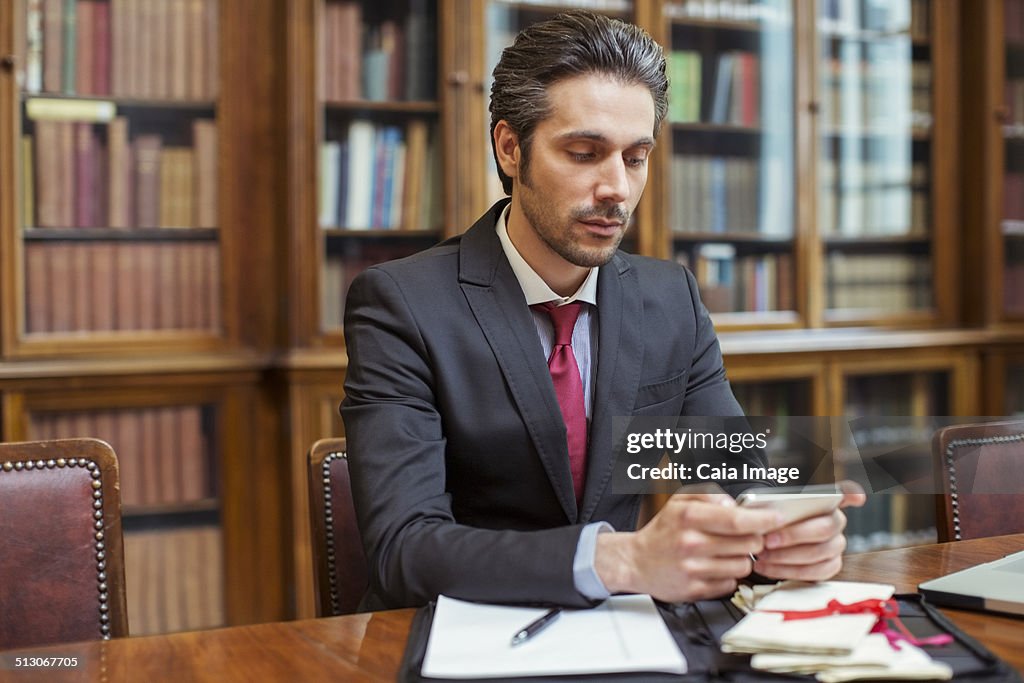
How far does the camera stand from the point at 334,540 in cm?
152

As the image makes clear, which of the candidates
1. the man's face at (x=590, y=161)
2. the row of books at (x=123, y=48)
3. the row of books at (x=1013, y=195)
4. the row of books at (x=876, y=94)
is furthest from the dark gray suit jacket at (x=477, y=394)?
the row of books at (x=1013, y=195)

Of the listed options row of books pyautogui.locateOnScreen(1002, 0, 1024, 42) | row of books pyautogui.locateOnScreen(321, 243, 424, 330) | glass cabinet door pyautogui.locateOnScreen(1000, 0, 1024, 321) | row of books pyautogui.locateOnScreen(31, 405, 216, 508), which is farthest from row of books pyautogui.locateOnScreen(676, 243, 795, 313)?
row of books pyautogui.locateOnScreen(31, 405, 216, 508)

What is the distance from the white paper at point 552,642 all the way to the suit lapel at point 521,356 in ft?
1.24

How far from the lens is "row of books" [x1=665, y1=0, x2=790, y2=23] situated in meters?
3.32

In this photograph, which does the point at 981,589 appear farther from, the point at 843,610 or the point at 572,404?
the point at 572,404

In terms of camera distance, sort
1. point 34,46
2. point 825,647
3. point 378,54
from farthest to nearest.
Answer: point 378,54 < point 34,46 < point 825,647

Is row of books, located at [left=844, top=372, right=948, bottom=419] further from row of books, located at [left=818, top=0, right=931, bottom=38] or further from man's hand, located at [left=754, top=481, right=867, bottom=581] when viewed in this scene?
man's hand, located at [left=754, top=481, right=867, bottom=581]

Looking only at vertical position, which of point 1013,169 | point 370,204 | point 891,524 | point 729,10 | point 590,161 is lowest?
point 891,524

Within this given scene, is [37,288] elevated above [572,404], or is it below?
above

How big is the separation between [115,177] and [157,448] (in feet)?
2.45

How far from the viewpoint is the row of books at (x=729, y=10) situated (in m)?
3.32

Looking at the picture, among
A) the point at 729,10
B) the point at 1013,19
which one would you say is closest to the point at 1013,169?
the point at 1013,19

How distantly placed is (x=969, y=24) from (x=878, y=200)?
70 cm

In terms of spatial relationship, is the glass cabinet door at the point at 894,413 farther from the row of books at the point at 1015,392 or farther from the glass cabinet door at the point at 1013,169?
the glass cabinet door at the point at 1013,169
